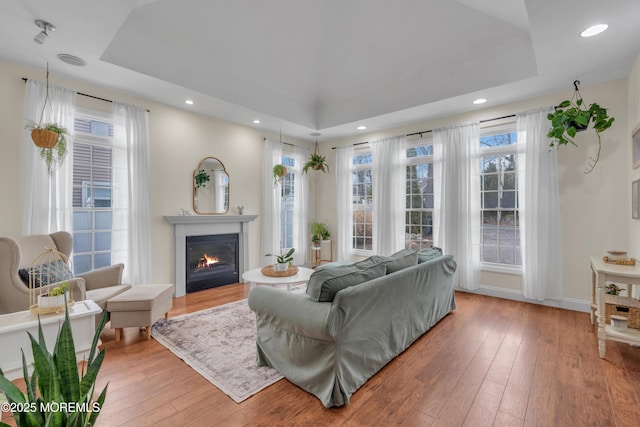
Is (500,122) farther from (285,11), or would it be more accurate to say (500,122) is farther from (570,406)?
(570,406)

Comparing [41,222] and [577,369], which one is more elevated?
[41,222]

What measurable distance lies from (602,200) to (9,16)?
6.36 m

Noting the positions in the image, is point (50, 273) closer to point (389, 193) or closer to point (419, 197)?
point (389, 193)

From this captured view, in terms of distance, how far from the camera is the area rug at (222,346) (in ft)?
7.39

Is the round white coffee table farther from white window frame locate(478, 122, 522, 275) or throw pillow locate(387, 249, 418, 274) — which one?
white window frame locate(478, 122, 522, 275)

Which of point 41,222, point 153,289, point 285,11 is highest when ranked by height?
point 285,11

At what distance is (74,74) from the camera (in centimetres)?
347

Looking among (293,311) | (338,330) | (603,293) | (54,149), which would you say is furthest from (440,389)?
(54,149)

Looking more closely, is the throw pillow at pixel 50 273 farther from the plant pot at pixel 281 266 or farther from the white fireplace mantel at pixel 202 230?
the plant pot at pixel 281 266

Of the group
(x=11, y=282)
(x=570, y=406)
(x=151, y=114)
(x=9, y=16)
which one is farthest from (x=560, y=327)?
(x=9, y=16)

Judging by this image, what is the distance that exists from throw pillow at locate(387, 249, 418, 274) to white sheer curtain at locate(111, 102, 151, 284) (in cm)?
332

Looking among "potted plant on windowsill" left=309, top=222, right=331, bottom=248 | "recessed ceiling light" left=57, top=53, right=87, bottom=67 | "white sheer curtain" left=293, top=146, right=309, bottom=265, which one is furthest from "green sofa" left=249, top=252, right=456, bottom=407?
"white sheer curtain" left=293, top=146, right=309, bottom=265

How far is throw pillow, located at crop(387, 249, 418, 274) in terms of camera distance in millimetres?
2730

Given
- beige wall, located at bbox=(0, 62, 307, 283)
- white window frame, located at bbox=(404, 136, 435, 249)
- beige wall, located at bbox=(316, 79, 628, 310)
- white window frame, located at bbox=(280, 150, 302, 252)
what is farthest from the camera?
white window frame, located at bbox=(280, 150, 302, 252)
